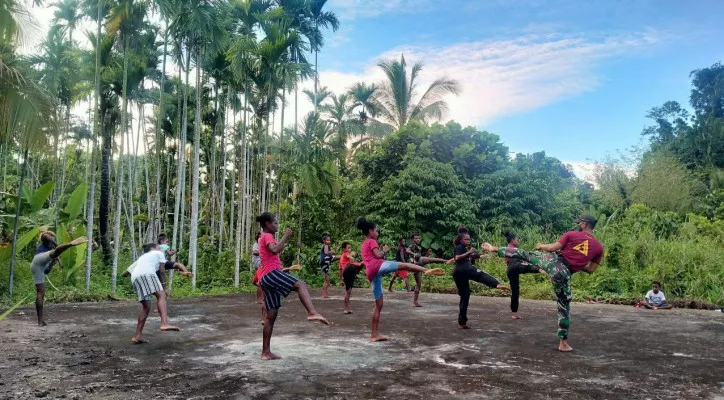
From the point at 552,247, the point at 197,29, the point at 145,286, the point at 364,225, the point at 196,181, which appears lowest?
the point at 145,286

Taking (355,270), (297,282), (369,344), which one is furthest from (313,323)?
(297,282)

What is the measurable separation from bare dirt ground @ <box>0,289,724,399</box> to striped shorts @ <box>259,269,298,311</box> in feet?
2.14

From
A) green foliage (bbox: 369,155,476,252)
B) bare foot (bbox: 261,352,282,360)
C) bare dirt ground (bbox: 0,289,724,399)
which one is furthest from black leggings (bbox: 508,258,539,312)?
green foliage (bbox: 369,155,476,252)

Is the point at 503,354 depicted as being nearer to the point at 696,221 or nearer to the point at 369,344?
the point at 369,344

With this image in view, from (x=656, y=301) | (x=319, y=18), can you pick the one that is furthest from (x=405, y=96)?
(x=656, y=301)

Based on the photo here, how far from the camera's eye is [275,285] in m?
5.68

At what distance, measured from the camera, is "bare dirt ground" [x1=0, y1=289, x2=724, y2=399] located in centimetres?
463

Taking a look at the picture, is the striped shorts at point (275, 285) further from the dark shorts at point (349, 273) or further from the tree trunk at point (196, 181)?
the tree trunk at point (196, 181)

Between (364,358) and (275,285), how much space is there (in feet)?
4.28

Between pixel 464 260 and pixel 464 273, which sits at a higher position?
pixel 464 260

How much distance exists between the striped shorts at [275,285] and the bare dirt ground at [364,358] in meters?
0.65

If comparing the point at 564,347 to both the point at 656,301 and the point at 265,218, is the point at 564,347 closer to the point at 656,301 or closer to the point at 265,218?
the point at 265,218

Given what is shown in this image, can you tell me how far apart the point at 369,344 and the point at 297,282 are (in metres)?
1.62

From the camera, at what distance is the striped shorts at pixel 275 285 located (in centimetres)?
567
